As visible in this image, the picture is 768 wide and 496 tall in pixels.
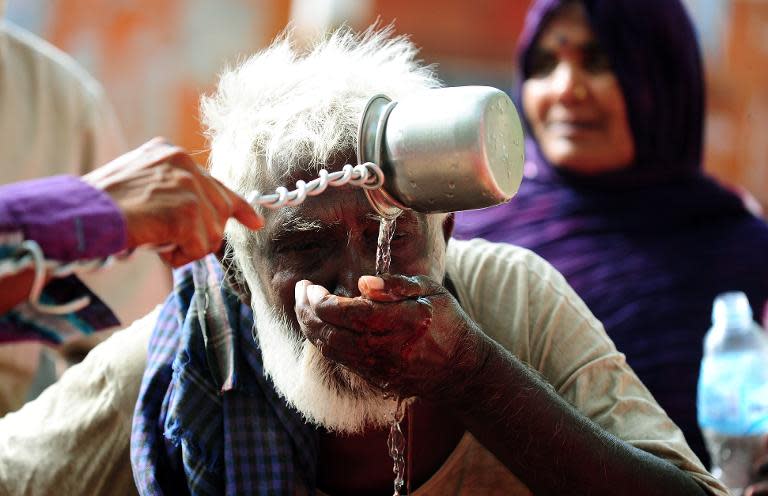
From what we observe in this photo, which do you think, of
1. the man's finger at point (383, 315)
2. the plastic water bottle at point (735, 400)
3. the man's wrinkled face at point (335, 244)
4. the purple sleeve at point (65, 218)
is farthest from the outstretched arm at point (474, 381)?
the plastic water bottle at point (735, 400)

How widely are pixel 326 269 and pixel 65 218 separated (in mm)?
853

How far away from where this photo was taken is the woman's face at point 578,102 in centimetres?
464

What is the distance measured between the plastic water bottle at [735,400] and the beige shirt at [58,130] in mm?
2059

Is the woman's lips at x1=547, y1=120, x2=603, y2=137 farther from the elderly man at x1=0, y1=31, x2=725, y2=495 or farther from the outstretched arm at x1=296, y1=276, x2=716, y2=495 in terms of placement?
the outstretched arm at x1=296, y1=276, x2=716, y2=495

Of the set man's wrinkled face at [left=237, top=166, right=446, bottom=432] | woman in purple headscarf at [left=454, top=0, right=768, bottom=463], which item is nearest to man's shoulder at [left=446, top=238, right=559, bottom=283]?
man's wrinkled face at [left=237, top=166, right=446, bottom=432]

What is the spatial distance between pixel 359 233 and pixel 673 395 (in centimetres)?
196

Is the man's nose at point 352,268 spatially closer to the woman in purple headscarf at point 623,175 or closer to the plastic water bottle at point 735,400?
the plastic water bottle at point 735,400

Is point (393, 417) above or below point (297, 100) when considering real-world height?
below

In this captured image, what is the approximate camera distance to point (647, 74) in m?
4.83

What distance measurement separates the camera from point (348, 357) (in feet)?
7.17

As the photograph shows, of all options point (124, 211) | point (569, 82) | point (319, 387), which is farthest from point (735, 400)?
point (124, 211)

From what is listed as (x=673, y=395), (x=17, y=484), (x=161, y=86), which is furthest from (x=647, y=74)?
(x=161, y=86)

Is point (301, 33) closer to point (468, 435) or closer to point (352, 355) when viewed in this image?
point (468, 435)

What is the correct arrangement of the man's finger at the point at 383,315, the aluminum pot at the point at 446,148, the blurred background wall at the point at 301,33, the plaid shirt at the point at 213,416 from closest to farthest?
the aluminum pot at the point at 446,148 < the man's finger at the point at 383,315 < the plaid shirt at the point at 213,416 < the blurred background wall at the point at 301,33
